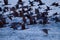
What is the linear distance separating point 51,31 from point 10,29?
712 millimetres

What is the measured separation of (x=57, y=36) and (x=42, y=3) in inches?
80.8

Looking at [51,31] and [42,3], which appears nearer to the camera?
[51,31]

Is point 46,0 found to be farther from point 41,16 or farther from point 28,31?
point 28,31

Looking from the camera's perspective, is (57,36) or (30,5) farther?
(30,5)

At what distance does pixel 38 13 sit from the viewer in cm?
444

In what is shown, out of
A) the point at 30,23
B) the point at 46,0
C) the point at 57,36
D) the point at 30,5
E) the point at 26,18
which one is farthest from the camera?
the point at 46,0

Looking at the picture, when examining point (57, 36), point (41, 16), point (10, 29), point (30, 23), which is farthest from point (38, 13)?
point (57, 36)

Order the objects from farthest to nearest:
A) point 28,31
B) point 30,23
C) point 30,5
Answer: point 30,5 → point 30,23 → point 28,31

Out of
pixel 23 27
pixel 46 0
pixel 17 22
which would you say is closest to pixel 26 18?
pixel 17 22

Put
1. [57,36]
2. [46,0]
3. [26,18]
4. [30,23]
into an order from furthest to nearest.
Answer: [46,0]
[26,18]
[30,23]
[57,36]

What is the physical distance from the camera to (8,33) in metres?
3.62

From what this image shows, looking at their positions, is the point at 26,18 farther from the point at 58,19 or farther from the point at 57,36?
the point at 57,36

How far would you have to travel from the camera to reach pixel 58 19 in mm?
4105

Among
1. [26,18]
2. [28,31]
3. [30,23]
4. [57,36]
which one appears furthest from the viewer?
[26,18]
